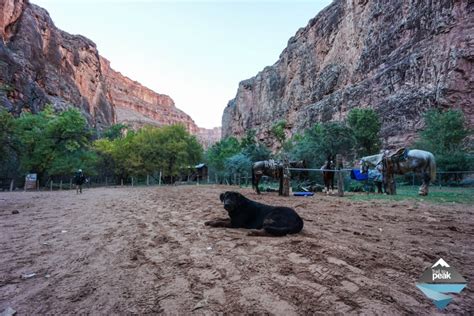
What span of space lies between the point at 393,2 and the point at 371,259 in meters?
59.4

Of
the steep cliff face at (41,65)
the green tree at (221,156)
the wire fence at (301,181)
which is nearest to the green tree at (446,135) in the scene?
the wire fence at (301,181)

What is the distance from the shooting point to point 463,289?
7.68ft

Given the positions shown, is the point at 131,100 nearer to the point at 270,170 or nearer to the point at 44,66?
the point at 44,66

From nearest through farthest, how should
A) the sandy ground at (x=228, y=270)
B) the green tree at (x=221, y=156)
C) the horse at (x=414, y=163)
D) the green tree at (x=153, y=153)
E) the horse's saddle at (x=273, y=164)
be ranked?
the sandy ground at (x=228, y=270) → the horse at (x=414, y=163) → the horse's saddle at (x=273, y=164) → the green tree at (x=153, y=153) → the green tree at (x=221, y=156)

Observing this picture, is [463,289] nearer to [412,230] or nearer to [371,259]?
[371,259]

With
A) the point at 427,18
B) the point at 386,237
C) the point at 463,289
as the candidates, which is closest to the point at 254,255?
the point at 463,289

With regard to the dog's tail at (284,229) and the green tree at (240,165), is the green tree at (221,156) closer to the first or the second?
the green tree at (240,165)

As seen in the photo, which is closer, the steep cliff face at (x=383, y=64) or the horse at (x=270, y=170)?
the horse at (x=270, y=170)

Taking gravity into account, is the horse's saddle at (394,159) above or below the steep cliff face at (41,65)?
Answer: below

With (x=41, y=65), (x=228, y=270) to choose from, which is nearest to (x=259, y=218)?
(x=228, y=270)

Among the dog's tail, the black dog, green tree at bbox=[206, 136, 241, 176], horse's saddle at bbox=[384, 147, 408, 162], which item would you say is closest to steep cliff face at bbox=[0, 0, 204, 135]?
green tree at bbox=[206, 136, 241, 176]
